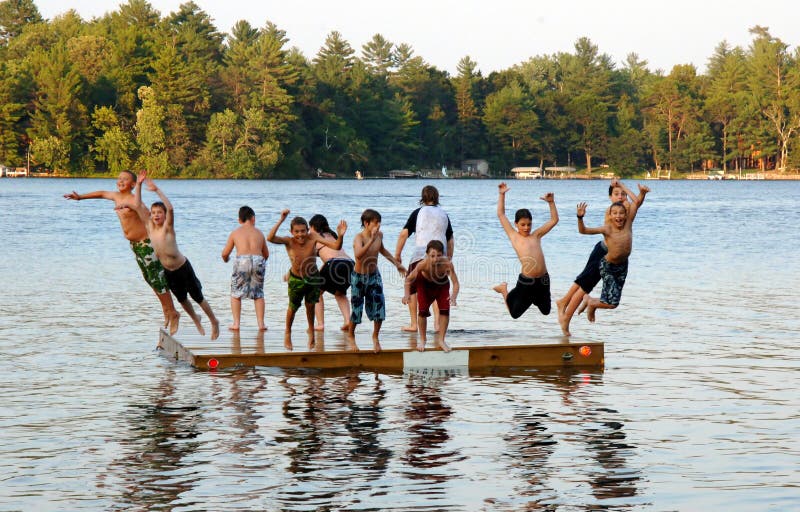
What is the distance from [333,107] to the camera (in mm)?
128125

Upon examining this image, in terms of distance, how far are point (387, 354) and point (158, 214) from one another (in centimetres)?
316

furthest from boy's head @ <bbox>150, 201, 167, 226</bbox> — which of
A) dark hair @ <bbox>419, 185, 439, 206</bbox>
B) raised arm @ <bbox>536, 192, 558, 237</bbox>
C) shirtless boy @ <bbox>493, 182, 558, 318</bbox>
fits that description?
raised arm @ <bbox>536, 192, 558, 237</bbox>

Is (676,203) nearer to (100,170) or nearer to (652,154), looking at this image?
(100,170)

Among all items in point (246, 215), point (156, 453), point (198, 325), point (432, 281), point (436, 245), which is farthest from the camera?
point (198, 325)

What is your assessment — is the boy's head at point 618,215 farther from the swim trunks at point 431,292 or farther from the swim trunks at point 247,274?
the swim trunks at point 247,274

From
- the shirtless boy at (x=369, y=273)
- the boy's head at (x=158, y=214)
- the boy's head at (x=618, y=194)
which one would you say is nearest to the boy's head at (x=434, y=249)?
the shirtless boy at (x=369, y=273)

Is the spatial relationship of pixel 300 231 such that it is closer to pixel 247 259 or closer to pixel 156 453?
pixel 247 259

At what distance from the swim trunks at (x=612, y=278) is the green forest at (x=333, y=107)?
101 metres

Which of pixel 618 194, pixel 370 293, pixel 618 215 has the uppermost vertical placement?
pixel 618 194

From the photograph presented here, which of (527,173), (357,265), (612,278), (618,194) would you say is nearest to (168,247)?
(357,265)

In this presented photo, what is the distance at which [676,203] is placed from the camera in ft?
277

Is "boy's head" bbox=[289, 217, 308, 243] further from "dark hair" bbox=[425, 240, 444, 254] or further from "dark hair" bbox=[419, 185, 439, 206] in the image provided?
"dark hair" bbox=[425, 240, 444, 254]

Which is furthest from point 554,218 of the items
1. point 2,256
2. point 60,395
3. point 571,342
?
point 2,256

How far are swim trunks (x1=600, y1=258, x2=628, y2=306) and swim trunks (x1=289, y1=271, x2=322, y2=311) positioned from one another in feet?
10.9
